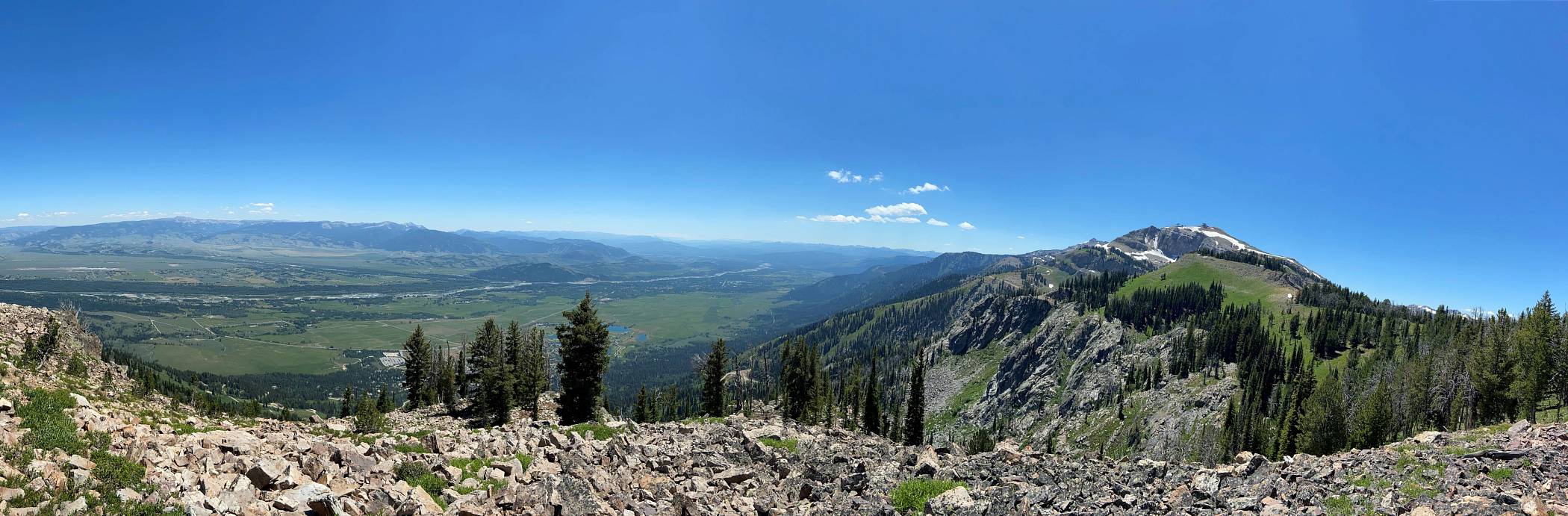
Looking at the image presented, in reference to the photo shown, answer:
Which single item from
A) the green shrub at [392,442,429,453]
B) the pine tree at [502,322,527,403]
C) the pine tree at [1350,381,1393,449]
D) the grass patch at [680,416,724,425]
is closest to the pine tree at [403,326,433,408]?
the pine tree at [502,322,527,403]

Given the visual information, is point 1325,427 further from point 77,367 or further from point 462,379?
point 77,367

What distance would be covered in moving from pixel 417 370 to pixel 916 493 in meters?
57.1

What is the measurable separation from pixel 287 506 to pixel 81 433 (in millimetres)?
7910

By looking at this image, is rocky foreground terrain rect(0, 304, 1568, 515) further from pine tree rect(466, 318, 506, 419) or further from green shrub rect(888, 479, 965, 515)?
pine tree rect(466, 318, 506, 419)

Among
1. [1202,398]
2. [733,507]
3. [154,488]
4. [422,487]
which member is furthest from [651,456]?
[1202,398]

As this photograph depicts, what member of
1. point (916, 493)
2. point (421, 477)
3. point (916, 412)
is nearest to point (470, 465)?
point (421, 477)

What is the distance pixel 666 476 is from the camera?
21.3m

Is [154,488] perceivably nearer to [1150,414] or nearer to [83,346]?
[83,346]

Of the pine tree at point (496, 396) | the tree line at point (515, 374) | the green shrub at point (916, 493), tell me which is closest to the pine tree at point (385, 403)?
the tree line at point (515, 374)

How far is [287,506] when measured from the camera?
12570 mm

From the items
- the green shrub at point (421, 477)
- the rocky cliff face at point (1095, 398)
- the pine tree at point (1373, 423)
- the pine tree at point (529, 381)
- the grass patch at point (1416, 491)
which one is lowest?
the rocky cliff face at point (1095, 398)

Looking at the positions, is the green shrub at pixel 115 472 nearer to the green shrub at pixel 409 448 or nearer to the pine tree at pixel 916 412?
the green shrub at pixel 409 448

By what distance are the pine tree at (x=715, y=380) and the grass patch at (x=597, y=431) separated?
105 ft

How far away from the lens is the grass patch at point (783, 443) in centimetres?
2753
